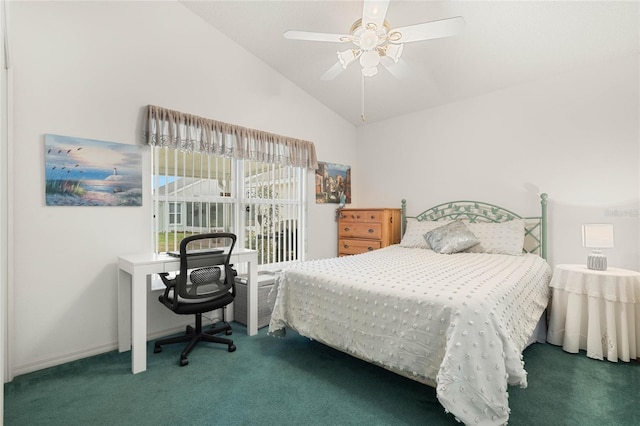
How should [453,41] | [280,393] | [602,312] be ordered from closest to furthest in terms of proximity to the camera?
[280,393] < [602,312] < [453,41]

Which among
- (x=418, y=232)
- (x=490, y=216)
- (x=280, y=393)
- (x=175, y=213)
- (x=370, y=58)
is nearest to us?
(x=280, y=393)

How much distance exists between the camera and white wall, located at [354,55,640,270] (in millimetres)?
3051

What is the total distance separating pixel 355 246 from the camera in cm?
464

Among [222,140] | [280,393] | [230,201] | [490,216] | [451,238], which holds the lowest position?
[280,393]

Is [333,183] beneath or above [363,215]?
above

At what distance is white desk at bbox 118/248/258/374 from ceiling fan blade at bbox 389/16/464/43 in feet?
7.47

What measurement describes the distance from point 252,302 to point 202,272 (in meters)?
0.66

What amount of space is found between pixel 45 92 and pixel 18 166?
2.01ft

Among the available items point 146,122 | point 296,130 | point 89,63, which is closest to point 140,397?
point 146,122

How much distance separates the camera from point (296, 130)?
170 inches

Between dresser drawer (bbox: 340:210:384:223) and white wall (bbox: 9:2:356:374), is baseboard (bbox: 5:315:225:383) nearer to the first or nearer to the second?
white wall (bbox: 9:2:356:374)

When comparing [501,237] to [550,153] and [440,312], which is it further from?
[440,312]

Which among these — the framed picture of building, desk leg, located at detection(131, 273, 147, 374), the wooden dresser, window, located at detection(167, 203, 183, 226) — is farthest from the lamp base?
window, located at detection(167, 203, 183, 226)

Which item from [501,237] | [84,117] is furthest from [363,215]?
[84,117]
